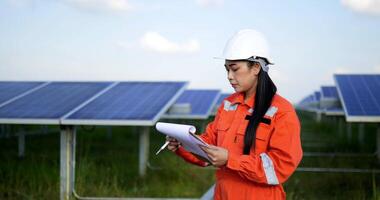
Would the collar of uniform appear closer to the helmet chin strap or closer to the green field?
the helmet chin strap

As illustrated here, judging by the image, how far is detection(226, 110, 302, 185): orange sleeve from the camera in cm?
255

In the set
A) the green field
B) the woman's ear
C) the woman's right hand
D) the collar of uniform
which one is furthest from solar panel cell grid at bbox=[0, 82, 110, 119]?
the woman's ear

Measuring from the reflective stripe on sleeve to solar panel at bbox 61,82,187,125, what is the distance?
400 centimetres

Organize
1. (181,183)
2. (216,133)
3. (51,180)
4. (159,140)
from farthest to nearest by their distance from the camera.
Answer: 1. (159,140)
2. (181,183)
3. (51,180)
4. (216,133)

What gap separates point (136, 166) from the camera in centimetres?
956

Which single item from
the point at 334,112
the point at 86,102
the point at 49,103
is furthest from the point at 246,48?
the point at 334,112

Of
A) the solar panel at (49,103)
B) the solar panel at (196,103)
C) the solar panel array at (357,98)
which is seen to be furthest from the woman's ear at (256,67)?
the solar panel at (196,103)

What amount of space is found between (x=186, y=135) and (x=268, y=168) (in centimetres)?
43

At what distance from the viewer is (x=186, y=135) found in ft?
8.25

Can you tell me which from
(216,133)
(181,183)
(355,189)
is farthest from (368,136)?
(216,133)

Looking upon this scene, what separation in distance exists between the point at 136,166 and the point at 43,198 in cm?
298

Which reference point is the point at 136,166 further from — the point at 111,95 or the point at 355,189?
the point at 355,189

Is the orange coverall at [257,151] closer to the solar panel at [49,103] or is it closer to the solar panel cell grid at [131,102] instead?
the solar panel cell grid at [131,102]

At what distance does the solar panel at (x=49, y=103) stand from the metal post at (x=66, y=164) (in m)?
→ 0.26
